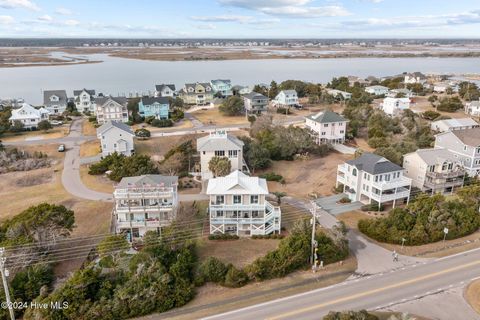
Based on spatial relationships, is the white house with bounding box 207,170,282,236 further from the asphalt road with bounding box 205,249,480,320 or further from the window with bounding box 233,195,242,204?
the asphalt road with bounding box 205,249,480,320

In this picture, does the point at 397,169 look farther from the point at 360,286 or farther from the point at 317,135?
the point at 317,135

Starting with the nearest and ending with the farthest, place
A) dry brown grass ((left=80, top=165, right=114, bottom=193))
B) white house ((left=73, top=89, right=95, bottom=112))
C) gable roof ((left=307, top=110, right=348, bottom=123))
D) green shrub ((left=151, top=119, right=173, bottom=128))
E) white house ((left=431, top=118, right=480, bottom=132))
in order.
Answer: dry brown grass ((left=80, top=165, right=114, bottom=193)), white house ((left=431, top=118, right=480, bottom=132)), gable roof ((left=307, top=110, right=348, bottom=123)), green shrub ((left=151, top=119, right=173, bottom=128)), white house ((left=73, top=89, right=95, bottom=112))

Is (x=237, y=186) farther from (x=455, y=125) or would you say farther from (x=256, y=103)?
(x=256, y=103)

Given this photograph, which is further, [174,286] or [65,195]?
[65,195]

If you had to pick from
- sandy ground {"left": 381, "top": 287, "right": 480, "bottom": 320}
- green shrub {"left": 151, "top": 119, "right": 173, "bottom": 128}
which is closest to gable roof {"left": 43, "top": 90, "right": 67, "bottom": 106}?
green shrub {"left": 151, "top": 119, "right": 173, "bottom": 128}

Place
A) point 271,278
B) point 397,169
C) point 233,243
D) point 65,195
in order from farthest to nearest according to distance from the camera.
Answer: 1. point 65,195
2. point 397,169
3. point 233,243
4. point 271,278

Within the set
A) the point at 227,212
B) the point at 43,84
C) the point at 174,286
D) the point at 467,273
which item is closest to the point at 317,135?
the point at 227,212

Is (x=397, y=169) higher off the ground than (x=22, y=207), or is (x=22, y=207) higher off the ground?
(x=397, y=169)

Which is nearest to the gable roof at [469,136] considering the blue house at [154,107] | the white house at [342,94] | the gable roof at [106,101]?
the white house at [342,94]
